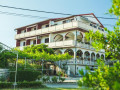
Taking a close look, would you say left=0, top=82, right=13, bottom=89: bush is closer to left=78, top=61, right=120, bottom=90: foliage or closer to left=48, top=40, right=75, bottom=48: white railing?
left=78, top=61, right=120, bottom=90: foliage

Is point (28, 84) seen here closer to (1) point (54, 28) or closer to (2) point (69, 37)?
(1) point (54, 28)

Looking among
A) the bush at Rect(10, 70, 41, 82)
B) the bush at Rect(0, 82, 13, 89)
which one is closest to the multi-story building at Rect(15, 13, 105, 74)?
the bush at Rect(10, 70, 41, 82)

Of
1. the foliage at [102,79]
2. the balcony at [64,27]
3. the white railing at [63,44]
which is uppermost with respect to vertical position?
the balcony at [64,27]

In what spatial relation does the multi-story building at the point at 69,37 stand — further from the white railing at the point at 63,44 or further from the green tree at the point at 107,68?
the green tree at the point at 107,68

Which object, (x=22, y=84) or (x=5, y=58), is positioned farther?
(x=5, y=58)

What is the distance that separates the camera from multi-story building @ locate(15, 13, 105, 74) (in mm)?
28125

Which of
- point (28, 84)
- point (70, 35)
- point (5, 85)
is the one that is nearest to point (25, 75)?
point (28, 84)

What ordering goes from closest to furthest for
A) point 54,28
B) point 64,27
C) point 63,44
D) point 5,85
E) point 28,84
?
1. point 5,85
2. point 28,84
3. point 63,44
4. point 64,27
5. point 54,28

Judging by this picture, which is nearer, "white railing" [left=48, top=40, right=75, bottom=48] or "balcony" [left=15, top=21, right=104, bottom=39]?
"white railing" [left=48, top=40, right=75, bottom=48]

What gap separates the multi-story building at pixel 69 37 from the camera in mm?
28125

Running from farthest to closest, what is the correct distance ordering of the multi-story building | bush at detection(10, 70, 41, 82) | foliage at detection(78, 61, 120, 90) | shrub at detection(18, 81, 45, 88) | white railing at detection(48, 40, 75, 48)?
the multi-story building
white railing at detection(48, 40, 75, 48)
bush at detection(10, 70, 41, 82)
shrub at detection(18, 81, 45, 88)
foliage at detection(78, 61, 120, 90)

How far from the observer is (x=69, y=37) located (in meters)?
33.4

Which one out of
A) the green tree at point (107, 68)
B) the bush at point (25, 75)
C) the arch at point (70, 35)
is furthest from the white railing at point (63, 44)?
the green tree at point (107, 68)

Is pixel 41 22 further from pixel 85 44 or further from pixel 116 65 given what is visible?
pixel 116 65
